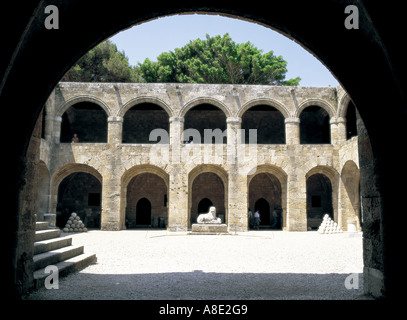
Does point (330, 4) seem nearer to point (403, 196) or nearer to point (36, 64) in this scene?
point (403, 196)

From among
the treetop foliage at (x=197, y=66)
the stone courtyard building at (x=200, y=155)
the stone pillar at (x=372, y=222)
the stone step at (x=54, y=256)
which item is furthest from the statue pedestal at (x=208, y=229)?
the treetop foliage at (x=197, y=66)

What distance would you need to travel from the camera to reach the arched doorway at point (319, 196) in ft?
74.9

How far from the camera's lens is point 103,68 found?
31.6 metres

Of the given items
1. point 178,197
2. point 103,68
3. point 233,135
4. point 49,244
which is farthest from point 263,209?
point 103,68

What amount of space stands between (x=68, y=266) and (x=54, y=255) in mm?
314

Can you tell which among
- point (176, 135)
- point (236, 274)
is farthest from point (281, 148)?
point (236, 274)

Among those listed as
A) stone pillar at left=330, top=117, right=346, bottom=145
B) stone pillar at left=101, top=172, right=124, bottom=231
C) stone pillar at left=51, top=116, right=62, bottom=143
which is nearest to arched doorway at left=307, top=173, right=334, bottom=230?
stone pillar at left=330, top=117, right=346, bottom=145

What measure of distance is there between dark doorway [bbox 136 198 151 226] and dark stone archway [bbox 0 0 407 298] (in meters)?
18.3

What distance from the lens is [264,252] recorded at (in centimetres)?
988

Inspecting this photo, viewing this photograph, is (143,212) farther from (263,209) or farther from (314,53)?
(314,53)

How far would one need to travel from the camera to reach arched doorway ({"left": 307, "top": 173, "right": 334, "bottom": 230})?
22.8m

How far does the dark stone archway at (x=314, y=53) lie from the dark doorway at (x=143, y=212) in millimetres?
18336

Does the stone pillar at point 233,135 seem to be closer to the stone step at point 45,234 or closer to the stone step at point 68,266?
the stone step at point 68,266

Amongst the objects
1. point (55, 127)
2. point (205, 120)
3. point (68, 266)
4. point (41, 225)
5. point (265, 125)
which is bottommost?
point (68, 266)
